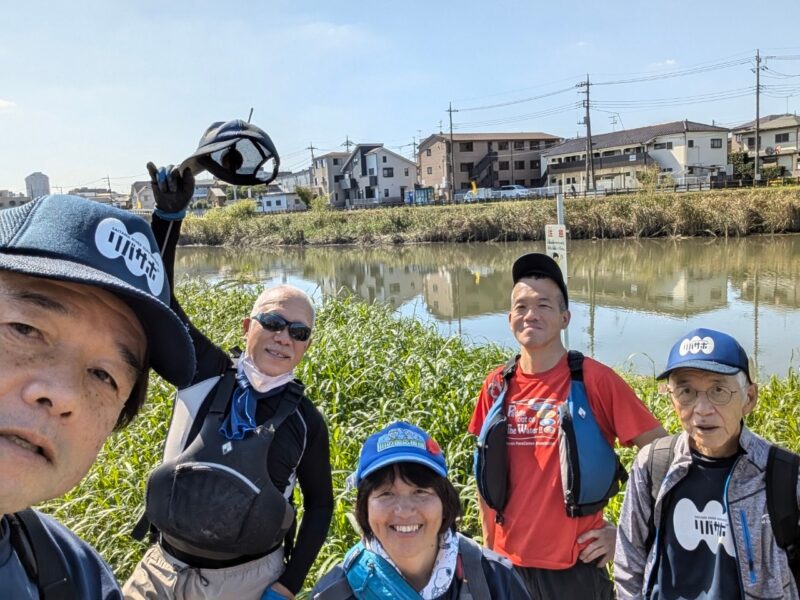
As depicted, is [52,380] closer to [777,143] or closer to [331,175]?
[777,143]

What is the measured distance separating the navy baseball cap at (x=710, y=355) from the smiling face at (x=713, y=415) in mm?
35

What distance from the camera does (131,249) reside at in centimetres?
80

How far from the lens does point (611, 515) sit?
2.95 meters

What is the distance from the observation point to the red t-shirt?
76.4 inches

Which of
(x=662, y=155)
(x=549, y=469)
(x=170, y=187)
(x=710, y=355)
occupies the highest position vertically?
(x=662, y=155)

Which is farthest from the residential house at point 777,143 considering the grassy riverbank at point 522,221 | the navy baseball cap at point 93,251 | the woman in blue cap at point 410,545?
the navy baseball cap at point 93,251

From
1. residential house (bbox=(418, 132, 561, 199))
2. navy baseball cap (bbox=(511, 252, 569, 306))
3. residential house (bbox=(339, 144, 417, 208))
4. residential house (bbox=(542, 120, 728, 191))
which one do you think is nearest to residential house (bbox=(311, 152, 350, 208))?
residential house (bbox=(339, 144, 417, 208))

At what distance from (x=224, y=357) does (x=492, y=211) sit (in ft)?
89.9

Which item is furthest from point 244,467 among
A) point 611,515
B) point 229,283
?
point 229,283

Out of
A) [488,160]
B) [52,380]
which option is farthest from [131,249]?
[488,160]

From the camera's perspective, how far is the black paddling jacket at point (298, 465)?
179cm

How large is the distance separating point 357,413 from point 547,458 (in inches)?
96.2

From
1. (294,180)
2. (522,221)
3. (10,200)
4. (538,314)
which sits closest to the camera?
(538,314)

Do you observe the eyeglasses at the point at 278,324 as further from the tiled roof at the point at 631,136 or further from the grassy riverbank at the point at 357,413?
the tiled roof at the point at 631,136
